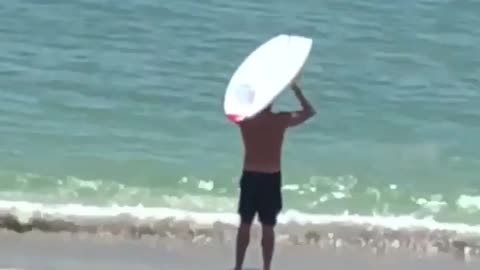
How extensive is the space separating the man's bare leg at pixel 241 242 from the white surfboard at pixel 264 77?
75 cm

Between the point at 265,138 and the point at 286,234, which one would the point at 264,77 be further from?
the point at 286,234

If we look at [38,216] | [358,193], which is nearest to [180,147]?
[358,193]

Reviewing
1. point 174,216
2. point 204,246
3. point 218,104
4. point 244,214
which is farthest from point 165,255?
point 218,104

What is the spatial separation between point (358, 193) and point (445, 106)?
3.10m

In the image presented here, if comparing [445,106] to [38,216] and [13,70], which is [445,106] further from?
[38,216]

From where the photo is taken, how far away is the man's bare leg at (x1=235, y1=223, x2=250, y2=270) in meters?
9.66

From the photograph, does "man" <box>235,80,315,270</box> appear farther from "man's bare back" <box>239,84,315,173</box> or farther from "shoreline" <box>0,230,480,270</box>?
"shoreline" <box>0,230,480,270</box>

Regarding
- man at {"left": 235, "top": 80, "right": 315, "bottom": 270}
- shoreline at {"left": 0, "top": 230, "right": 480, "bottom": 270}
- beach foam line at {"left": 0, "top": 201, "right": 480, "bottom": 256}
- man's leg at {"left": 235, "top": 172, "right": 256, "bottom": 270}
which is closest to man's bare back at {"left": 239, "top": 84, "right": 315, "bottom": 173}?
man at {"left": 235, "top": 80, "right": 315, "bottom": 270}

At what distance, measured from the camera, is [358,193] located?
1279 cm

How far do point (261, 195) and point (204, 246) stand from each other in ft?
4.80

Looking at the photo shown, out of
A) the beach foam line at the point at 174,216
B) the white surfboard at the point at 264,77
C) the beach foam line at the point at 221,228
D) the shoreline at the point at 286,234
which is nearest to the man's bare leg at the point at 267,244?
the white surfboard at the point at 264,77

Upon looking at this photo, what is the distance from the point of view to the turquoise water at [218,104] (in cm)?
1277

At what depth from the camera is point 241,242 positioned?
31.9 ft

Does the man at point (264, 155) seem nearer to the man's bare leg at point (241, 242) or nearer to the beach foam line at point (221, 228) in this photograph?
the man's bare leg at point (241, 242)
